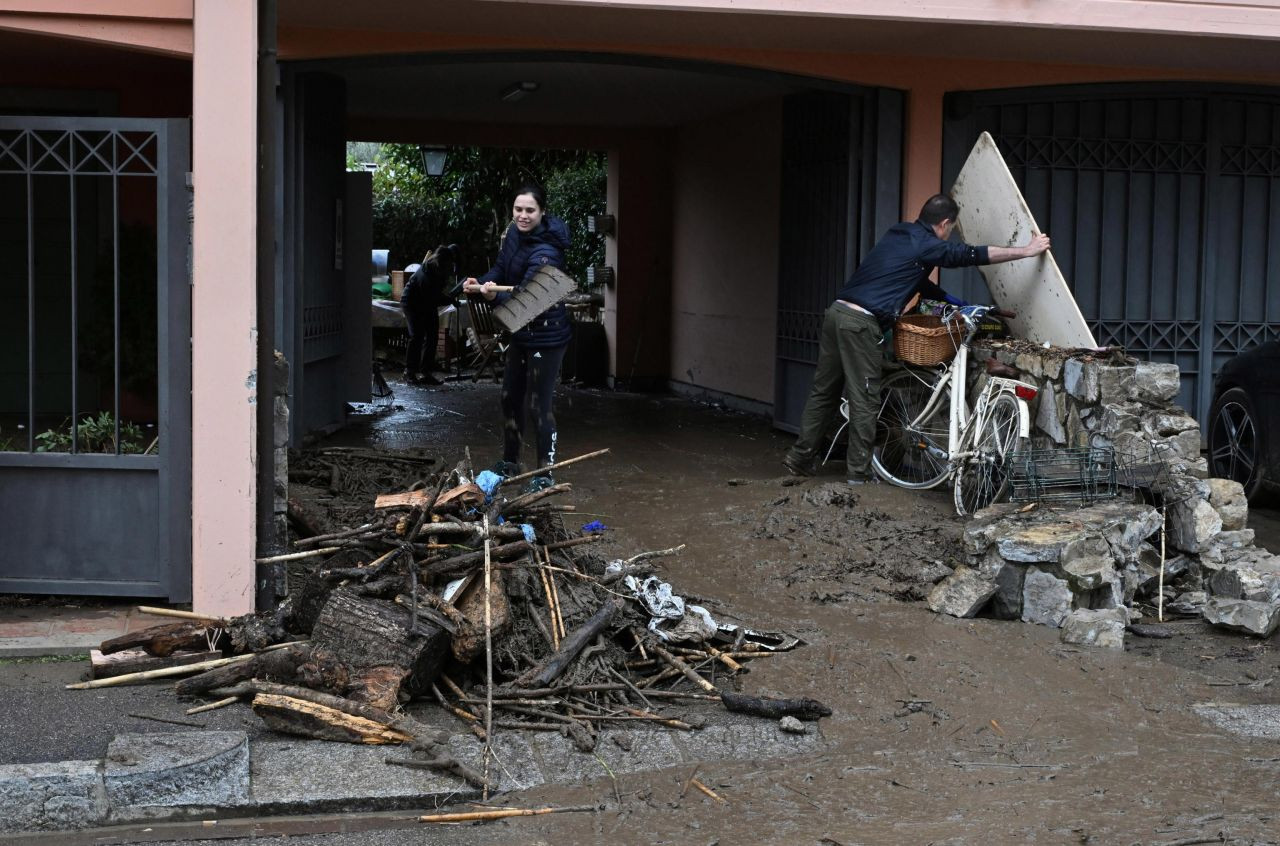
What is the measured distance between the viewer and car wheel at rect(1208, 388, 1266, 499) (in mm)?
9227

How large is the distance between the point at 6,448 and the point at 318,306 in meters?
4.57

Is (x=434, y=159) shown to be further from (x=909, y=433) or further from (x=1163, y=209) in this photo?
(x=909, y=433)

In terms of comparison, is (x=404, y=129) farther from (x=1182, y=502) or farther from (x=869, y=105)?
(x=1182, y=502)

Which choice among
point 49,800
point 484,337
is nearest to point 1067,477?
point 49,800

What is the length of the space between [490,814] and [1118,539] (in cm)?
388

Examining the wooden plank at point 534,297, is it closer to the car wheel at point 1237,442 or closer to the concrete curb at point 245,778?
the concrete curb at point 245,778

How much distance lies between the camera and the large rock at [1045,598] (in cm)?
674

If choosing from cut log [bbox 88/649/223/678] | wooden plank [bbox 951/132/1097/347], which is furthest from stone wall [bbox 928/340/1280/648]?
cut log [bbox 88/649/223/678]

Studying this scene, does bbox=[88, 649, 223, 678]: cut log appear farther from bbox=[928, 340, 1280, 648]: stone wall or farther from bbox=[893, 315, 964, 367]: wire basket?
bbox=[893, 315, 964, 367]: wire basket

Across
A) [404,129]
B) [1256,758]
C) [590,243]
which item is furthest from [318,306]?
[590,243]

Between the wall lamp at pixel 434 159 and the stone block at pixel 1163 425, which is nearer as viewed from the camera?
the stone block at pixel 1163 425

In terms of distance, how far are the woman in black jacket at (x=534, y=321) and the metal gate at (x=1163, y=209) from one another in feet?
11.3

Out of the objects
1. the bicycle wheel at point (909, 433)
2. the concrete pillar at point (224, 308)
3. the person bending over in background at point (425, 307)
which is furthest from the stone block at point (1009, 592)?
the person bending over in background at point (425, 307)

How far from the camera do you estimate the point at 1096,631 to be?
648cm
